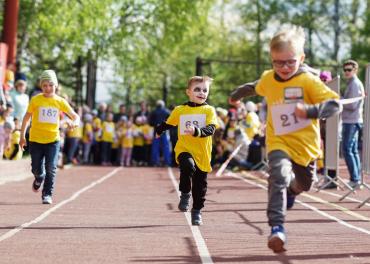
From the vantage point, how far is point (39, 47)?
40.2 m

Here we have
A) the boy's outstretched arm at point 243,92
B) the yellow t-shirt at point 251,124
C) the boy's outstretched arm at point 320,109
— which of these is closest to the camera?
the boy's outstretched arm at point 320,109

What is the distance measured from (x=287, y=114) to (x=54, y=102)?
6.07 m

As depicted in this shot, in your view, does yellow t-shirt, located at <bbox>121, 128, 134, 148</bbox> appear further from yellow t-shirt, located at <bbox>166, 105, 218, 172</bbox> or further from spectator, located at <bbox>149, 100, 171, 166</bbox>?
yellow t-shirt, located at <bbox>166, 105, 218, 172</bbox>

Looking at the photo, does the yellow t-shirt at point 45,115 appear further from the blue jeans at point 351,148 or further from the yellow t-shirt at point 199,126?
the blue jeans at point 351,148

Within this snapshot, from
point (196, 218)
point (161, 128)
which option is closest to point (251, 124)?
point (161, 128)

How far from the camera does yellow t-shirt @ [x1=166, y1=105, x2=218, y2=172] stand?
10547 millimetres

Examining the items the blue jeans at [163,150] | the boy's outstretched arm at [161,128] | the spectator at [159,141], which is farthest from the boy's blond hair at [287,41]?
the blue jeans at [163,150]

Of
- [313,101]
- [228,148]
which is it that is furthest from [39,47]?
[313,101]

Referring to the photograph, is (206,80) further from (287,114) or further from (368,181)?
(368,181)

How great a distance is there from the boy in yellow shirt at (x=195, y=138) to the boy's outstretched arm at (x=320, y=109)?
3268 mm

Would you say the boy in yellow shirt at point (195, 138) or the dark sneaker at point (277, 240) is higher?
the boy in yellow shirt at point (195, 138)

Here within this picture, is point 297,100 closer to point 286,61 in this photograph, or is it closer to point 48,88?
point 286,61

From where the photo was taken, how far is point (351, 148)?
51.6ft

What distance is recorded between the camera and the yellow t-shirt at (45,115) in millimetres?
12797
